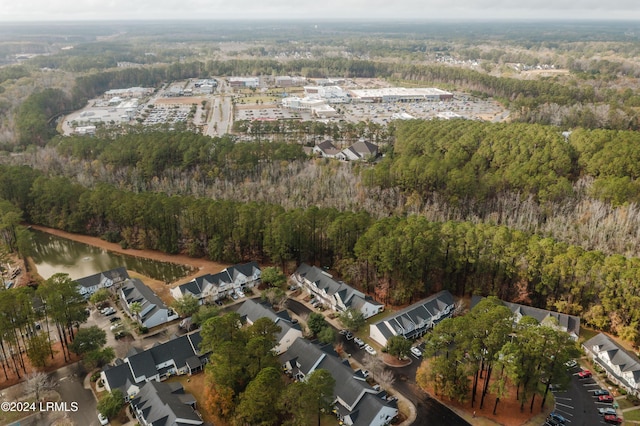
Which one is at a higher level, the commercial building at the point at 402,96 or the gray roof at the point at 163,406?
the commercial building at the point at 402,96

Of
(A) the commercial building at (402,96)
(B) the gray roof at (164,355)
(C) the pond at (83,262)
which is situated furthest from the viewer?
(A) the commercial building at (402,96)

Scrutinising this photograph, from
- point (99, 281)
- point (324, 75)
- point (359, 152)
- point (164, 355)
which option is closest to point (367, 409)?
point (164, 355)

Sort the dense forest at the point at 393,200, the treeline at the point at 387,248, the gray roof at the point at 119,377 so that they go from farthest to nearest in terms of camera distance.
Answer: the dense forest at the point at 393,200, the treeline at the point at 387,248, the gray roof at the point at 119,377

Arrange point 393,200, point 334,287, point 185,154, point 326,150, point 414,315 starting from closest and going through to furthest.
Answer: point 414,315 < point 334,287 < point 393,200 < point 185,154 < point 326,150

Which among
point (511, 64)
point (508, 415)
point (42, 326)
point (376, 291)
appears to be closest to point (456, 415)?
point (508, 415)

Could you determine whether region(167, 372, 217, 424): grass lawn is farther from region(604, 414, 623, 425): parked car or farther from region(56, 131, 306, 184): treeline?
region(56, 131, 306, 184): treeline

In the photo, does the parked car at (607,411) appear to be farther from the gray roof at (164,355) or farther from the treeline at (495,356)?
the gray roof at (164,355)

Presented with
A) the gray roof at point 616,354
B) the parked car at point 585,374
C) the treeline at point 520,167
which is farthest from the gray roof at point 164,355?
the treeline at point 520,167

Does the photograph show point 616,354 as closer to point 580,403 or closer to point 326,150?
point 580,403
